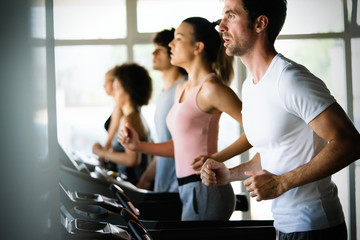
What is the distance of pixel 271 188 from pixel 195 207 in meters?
0.80

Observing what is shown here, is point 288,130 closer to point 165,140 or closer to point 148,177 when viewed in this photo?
point 165,140

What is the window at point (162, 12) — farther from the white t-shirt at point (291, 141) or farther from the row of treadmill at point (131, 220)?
the white t-shirt at point (291, 141)

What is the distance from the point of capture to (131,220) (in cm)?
123

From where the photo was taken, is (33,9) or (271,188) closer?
(33,9)

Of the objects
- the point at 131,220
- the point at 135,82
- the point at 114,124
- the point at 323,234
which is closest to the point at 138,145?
the point at 131,220

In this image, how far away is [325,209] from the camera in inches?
46.6

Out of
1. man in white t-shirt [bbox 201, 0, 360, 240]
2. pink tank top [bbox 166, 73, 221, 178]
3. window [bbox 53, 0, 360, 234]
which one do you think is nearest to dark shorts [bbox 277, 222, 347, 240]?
man in white t-shirt [bbox 201, 0, 360, 240]

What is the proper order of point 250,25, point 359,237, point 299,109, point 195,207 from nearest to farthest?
point 299,109 → point 250,25 → point 195,207 → point 359,237

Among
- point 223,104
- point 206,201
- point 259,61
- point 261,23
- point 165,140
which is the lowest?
point 206,201

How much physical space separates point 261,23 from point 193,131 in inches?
26.6

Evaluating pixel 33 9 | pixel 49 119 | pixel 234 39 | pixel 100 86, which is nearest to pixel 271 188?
pixel 234 39

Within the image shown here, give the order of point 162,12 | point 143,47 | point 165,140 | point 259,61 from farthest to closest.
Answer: point 143,47 < point 162,12 < point 165,140 < point 259,61

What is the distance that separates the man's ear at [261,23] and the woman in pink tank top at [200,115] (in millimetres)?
520

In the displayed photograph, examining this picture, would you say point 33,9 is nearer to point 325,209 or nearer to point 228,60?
point 325,209
